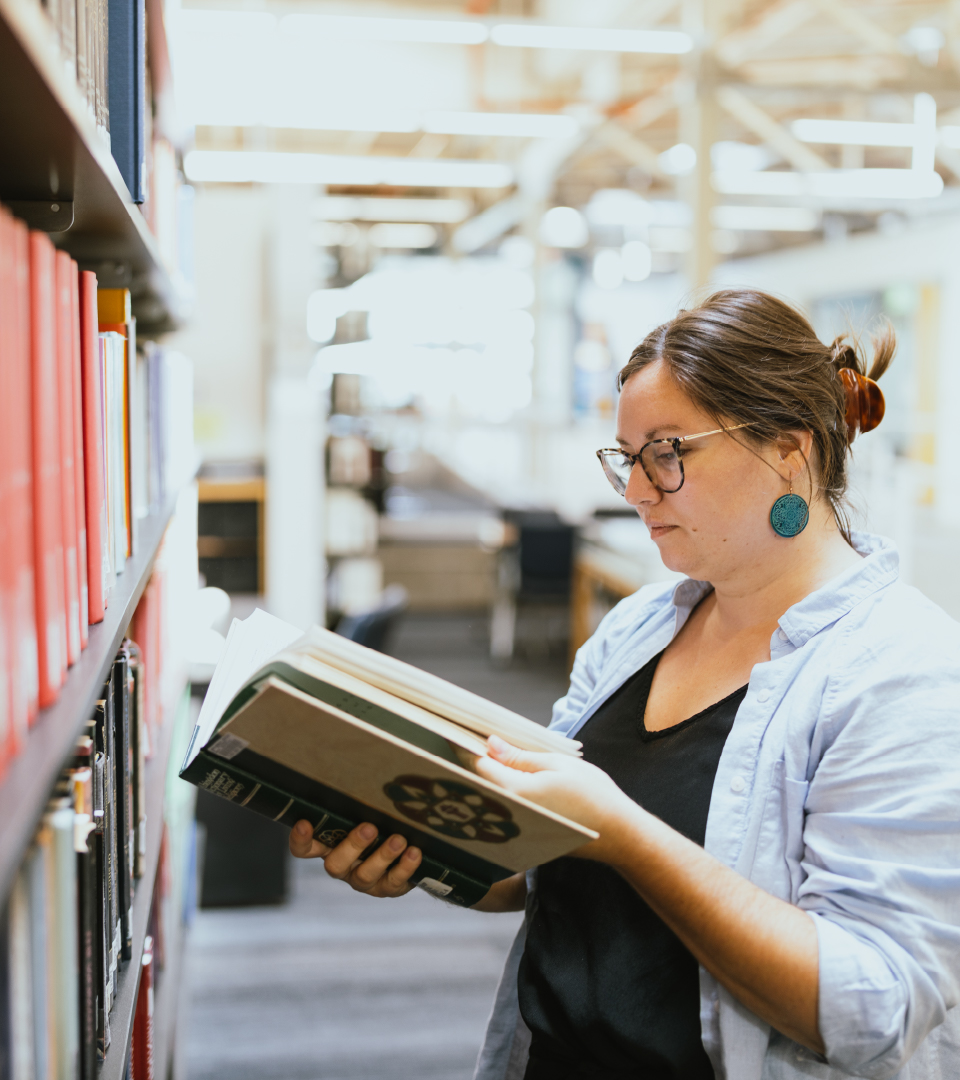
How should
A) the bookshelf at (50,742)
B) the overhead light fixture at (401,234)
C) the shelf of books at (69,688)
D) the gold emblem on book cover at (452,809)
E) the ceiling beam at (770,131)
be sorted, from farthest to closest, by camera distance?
the overhead light fixture at (401,234) < the ceiling beam at (770,131) < the gold emblem on book cover at (452,809) < the shelf of books at (69,688) < the bookshelf at (50,742)

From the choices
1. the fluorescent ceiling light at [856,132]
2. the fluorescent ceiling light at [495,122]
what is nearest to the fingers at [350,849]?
the fluorescent ceiling light at [495,122]

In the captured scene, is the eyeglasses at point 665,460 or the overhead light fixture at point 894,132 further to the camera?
the overhead light fixture at point 894,132

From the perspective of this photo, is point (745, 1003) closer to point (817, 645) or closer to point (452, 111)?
point (817, 645)

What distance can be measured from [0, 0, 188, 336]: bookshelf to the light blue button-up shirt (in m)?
0.88

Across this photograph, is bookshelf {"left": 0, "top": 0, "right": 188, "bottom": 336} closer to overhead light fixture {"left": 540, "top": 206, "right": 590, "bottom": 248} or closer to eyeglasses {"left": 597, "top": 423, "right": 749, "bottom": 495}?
eyeglasses {"left": 597, "top": 423, "right": 749, "bottom": 495}

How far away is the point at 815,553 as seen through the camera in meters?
1.25

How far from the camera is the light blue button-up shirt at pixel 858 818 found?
98 cm

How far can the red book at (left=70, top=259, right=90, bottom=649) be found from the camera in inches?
34.2

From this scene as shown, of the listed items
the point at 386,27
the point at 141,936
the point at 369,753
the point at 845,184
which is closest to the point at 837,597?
the point at 369,753

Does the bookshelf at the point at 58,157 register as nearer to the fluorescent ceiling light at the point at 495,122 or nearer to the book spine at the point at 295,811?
the book spine at the point at 295,811

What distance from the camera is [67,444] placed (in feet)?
2.79

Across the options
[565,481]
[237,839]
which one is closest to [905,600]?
[237,839]

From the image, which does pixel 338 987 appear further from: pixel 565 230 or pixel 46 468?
pixel 565 230

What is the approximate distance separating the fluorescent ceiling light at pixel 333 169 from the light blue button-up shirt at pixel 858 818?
4267mm
